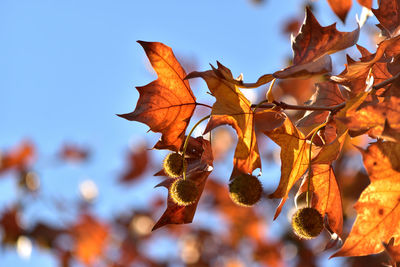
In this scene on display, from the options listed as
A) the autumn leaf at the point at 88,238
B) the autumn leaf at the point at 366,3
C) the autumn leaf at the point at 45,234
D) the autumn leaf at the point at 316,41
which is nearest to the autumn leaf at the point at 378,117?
the autumn leaf at the point at 316,41

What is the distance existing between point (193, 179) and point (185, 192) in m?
0.09

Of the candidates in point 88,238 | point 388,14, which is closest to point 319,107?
point 388,14

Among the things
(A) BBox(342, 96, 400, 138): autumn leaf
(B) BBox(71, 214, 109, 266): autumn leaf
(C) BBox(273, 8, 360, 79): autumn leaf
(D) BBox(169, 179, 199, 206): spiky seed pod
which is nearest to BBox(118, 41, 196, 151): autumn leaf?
(D) BBox(169, 179, 199, 206): spiky seed pod

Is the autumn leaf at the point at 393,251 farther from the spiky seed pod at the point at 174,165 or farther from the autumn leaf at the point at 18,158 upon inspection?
the autumn leaf at the point at 18,158

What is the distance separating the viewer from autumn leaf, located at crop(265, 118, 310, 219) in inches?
62.9

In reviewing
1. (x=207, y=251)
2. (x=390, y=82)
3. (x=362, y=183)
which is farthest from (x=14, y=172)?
(x=390, y=82)

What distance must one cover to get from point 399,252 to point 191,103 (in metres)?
0.83

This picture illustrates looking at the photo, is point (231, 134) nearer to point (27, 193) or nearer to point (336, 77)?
point (27, 193)

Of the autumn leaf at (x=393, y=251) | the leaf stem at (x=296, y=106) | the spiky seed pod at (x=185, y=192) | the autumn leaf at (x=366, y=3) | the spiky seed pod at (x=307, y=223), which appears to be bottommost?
the autumn leaf at (x=393, y=251)

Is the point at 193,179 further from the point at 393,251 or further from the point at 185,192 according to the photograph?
the point at 393,251

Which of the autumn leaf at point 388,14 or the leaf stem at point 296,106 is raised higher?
the autumn leaf at point 388,14

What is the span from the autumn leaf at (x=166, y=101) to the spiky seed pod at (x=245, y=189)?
283mm

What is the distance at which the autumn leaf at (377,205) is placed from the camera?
52.3 inches

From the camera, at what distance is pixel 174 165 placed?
1.66 meters
